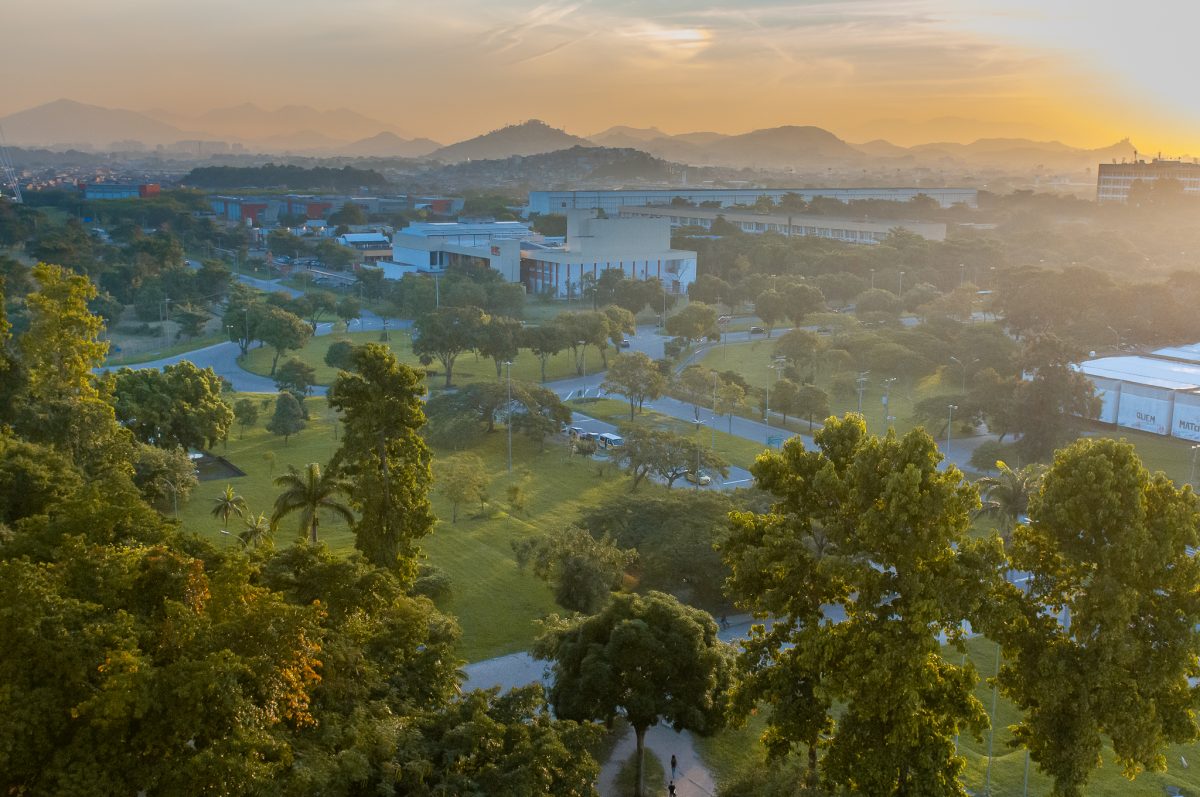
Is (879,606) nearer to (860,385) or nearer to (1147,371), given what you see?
(860,385)

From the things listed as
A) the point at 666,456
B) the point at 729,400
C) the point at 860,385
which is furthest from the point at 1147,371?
the point at 666,456

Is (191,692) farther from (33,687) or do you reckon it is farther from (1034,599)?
(1034,599)

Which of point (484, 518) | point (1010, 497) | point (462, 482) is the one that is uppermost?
point (1010, 497)

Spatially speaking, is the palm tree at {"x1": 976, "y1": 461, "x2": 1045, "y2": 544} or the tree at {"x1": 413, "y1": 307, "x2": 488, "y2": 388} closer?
the palm tree at {"x1": 976, "y1": 461, "x2": 1045, "y2": 544}

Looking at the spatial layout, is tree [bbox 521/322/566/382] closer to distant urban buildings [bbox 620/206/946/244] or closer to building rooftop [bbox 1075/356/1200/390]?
building rooftop [bbox 1075/356/1200/390]

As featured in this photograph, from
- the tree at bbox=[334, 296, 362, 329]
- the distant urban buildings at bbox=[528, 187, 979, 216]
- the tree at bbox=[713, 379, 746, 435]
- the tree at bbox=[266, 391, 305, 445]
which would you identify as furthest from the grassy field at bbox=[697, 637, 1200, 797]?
the distant urban buildings at bbox=[528, 187, 979, 216]

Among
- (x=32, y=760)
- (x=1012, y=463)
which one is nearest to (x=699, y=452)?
(x=1012, y=463)
